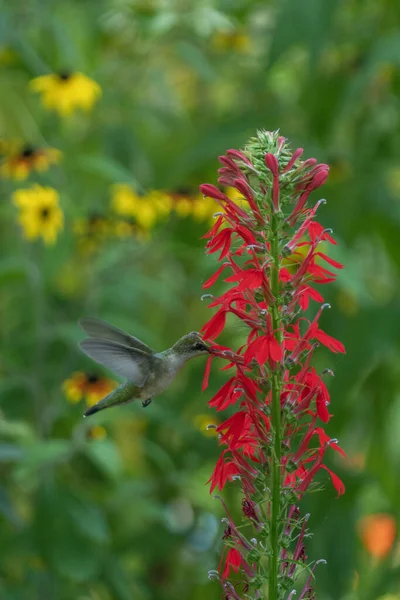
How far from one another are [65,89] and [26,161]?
21cm

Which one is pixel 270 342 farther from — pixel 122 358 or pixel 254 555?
pixel 122 358

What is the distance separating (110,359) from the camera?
1.38 metres

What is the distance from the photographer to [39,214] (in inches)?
90.7

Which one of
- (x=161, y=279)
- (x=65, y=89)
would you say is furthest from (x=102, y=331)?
(x=161, y=279)

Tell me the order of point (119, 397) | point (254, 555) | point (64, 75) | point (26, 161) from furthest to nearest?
point (64, 75), point (26, 161), point (119, 397), point (254, 555)

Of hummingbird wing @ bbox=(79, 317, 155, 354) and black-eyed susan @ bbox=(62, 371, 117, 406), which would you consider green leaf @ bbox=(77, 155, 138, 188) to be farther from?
hummingbird wing @ bbox=(79, 317, 155, 354)

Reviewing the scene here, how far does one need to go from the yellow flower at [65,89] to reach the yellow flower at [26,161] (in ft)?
0.42

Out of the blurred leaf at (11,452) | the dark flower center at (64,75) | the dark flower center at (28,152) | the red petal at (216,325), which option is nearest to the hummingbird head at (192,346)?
the red petal at (216,325)

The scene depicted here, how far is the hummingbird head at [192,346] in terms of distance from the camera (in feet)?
3.99

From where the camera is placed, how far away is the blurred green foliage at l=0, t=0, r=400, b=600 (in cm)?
237

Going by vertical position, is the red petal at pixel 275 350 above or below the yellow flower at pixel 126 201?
below

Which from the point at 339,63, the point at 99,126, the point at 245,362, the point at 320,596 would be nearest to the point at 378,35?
the point at 339,63

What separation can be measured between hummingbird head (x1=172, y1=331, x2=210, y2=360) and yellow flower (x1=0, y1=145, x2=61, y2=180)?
1191 millimetres

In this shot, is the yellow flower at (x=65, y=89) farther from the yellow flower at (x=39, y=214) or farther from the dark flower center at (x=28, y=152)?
the yellow flower at (x=39, y=214)
